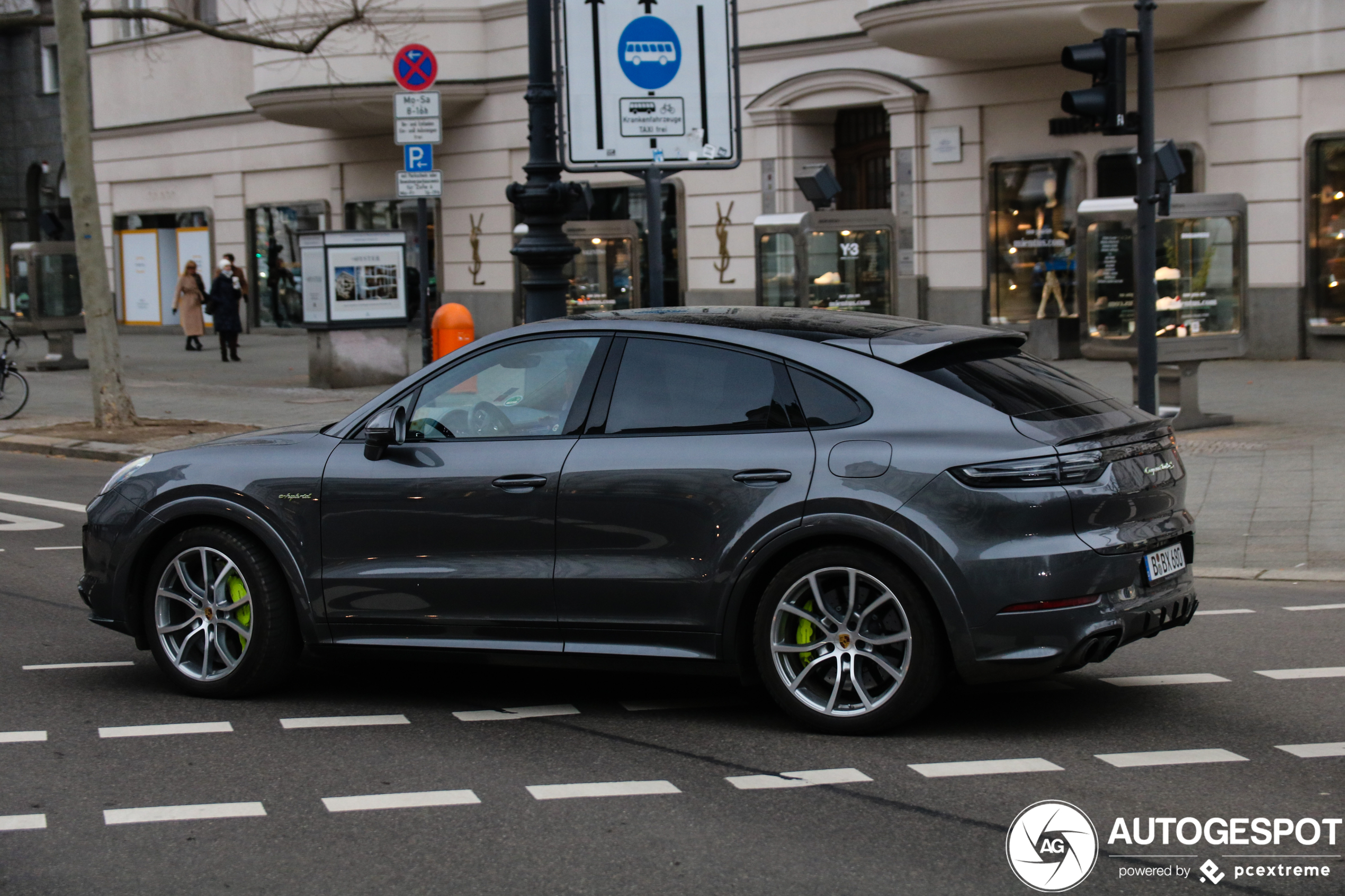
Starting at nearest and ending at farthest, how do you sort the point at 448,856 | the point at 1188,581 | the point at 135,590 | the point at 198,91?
the point at 448,856, the point at 1188,581, the point at 135,590, the point at 198,91

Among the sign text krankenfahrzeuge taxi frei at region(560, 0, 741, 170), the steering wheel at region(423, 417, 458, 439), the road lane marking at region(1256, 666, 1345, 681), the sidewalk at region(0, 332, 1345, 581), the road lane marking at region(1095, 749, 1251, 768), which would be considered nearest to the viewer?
the road lane marking at region(1095, 749, 1251, 768)

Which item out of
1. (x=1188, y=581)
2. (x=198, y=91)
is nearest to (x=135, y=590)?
(x=1188, y=581)

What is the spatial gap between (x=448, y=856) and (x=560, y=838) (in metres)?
0.31

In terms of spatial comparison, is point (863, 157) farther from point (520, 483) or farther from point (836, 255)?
point (520, 483)

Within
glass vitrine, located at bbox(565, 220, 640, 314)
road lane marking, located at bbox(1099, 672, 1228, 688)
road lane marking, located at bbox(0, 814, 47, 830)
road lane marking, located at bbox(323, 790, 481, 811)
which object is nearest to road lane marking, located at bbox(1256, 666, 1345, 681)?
road lane marking, located at bbox(1099, 672, 1228, 688)

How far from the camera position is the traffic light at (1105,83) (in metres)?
10.3

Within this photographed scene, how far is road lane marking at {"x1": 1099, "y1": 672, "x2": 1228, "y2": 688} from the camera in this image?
620 cm

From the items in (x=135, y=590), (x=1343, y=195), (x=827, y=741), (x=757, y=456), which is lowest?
(x=827, y=741)

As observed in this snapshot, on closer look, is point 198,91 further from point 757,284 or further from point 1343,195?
point 1343,195

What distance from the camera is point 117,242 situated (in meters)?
36.9

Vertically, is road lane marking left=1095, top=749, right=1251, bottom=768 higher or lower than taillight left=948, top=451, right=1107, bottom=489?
lower

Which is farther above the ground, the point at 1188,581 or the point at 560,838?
the point at 1188,581

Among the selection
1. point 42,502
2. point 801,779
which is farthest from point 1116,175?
point 801,779

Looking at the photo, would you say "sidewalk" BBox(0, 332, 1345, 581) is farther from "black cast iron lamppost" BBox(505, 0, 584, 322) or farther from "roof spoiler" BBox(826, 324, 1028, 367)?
"black cast iron lamppost" BBox(505, 0, 584, 322)
